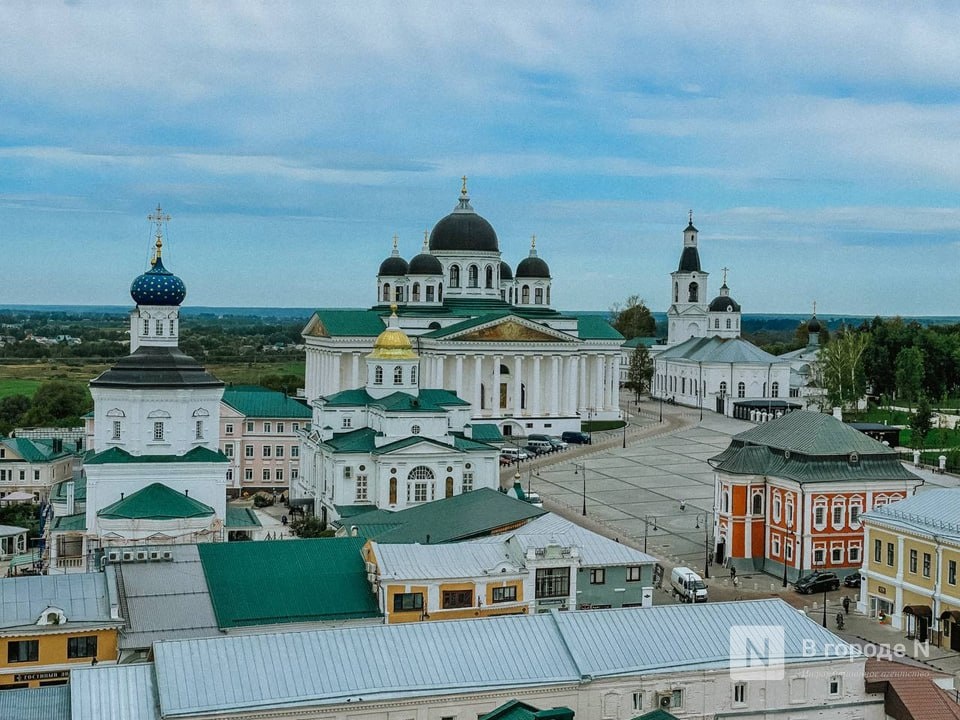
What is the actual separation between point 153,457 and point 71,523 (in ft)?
11.9

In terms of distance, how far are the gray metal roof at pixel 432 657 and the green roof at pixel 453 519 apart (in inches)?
488

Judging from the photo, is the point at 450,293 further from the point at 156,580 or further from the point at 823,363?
A: the point at 156,580

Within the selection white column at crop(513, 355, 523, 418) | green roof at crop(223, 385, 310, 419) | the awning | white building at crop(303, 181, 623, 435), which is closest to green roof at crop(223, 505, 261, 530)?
green roof at crop(223, 385, 310, 419)

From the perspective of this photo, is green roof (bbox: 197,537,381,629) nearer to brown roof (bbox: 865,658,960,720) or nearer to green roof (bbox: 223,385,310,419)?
brown roof (bbox: 865,658,960,720)

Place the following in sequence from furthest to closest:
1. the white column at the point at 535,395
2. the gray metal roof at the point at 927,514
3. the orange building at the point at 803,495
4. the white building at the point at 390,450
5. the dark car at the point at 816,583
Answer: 1. the white column at the point at 535,395
2. the white building at the point at 390,450
3. the orange building at the point at 803,495
4. the dark car at the point at 816,583
5. the gray metal roof at the point at 927,514

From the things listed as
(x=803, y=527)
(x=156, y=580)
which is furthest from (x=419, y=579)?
(x=803, y=527)

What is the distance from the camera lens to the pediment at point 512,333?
8038 centimetres

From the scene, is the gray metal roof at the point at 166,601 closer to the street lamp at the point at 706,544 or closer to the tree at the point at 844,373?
the street lamp at the point at 706,544

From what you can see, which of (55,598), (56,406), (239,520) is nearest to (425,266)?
(56,406)

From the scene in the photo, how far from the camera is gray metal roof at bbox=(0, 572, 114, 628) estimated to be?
26766 millimetres

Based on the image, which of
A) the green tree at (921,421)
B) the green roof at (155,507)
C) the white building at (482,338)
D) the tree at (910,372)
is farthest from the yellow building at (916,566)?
the tree at (910,372)

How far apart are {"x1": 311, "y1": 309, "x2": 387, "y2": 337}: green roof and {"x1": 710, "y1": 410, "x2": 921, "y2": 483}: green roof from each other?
4120cm

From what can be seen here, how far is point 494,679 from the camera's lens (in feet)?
73.8

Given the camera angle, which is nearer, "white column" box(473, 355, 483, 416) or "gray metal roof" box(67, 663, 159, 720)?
"gray metal roof" box(67, 663, 159, 720)
